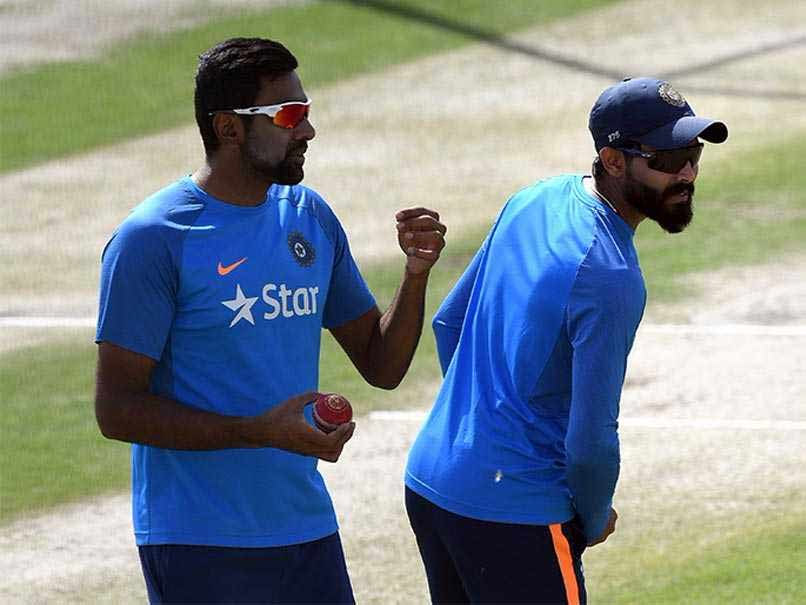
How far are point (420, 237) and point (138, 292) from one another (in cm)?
91

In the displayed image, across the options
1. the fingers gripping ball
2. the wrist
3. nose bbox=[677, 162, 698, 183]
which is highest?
nose bbox=[677, 162, 698, 183]

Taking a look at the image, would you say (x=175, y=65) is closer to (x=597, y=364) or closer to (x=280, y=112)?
(x=280, y=112)

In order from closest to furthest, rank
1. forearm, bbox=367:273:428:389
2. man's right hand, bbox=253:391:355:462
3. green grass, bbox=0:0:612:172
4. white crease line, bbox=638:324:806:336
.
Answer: man's right hand, bbox=253:391:355:462
forearm, bbox=367:273:428:389
white crease line, bbox=638:324:806:336
green grass, bbox=0:0:612:172

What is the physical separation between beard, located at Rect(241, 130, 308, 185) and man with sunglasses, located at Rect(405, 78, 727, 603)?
643mm

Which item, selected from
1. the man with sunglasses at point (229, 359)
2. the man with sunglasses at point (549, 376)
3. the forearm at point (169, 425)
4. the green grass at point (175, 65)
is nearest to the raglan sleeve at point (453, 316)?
the man with sunglasses at point (549, 376)

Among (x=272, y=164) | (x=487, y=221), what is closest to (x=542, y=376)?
(x=272, y=164)

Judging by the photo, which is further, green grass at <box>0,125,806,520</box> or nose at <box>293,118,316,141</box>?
green grass at <box>0,125,806,520</box>

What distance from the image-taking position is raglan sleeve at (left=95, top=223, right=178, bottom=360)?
15.8 ft

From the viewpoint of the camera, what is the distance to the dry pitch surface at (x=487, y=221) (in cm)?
808

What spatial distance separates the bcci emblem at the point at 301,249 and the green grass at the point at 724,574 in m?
2.72

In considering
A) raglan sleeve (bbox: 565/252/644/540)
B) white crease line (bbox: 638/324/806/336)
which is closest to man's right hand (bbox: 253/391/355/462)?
raglan sleeve (bbox: 565/252/644/540)

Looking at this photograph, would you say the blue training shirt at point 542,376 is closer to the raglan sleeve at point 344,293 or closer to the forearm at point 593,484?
the forearm at point 593,484

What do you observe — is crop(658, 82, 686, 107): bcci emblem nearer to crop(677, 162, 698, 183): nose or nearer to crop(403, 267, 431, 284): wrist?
crop(677, 162, 698, 183): nose

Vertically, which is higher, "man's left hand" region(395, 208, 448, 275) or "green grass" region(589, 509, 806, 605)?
"man's left hand" region(395, 208, 448, 275)
